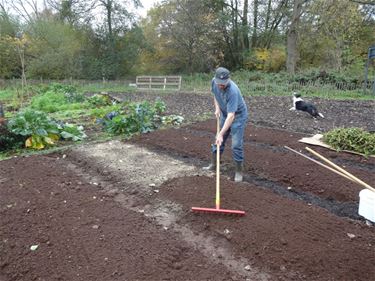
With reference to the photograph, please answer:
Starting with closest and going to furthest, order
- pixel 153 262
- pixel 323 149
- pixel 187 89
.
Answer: pixel 153 262 < pixel 323 149 < pixel 187 89

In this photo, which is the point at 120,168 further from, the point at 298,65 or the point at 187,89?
the point at 298,65

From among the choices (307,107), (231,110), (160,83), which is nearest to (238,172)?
(231,110)

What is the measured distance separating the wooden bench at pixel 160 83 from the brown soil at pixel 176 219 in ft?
41.6

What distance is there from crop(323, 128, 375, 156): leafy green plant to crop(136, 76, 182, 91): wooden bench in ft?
41.0

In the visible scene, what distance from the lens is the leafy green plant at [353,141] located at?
542cm

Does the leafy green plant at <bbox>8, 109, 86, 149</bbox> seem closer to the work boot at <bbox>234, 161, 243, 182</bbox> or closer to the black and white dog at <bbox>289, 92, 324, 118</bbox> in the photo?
the work boot at <bbox>234, 161, 243, 182</bbox>

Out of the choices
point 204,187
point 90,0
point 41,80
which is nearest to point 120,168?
point 204,187

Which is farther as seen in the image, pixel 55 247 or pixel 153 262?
pixel 55 247

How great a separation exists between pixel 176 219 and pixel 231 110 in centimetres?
156

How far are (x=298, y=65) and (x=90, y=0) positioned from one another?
49.6ft

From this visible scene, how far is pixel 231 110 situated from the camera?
4051mm

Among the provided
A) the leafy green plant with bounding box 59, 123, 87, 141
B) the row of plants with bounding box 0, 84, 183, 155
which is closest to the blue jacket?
the row of plants with bounding box 0, 84, 183, 155

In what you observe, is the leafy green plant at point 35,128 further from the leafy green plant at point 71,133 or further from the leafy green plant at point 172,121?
the leafy green plant at point 172,121

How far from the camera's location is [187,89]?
17531mm
